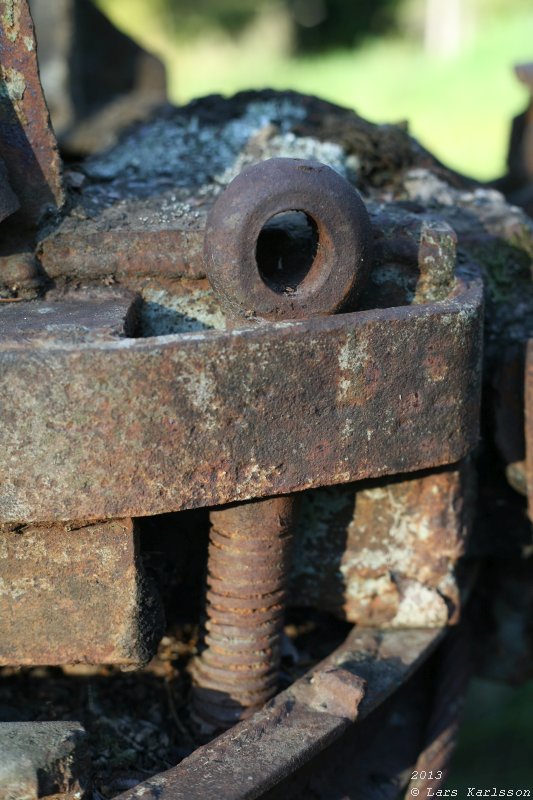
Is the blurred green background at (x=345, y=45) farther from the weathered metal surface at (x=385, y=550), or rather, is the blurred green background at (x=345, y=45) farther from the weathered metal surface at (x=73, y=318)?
the weathered metal surface at (x=73, y=318)

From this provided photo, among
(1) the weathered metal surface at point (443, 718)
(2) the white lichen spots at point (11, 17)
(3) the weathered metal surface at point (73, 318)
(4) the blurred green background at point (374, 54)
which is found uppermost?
(2) the white lichen spots at point (11, 17)

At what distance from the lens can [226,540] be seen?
2254 millimetres

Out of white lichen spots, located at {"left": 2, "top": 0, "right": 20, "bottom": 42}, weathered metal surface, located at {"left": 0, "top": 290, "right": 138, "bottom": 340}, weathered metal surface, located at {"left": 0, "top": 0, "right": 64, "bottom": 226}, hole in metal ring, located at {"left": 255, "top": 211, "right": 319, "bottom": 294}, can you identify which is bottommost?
weathered metal surface, located at {"left": 0, "top": 290, "right": 138, "bottom": 340}

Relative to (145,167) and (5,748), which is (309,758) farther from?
(145,167)

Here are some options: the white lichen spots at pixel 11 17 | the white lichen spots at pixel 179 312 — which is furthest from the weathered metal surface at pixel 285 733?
the white lichen spots at pixel 11 17

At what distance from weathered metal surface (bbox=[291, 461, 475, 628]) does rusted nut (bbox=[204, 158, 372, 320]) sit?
0.61 meters

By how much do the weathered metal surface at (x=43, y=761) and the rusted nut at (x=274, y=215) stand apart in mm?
935

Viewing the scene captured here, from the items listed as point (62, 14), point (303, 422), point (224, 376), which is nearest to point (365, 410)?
point (303, 422)

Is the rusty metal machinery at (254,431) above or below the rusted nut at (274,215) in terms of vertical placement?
below

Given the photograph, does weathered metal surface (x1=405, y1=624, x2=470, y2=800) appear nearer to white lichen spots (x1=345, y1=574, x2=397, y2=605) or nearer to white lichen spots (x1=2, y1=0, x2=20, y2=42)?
white lichen spots (x1=345, y1=574, x2=397, y2=605)

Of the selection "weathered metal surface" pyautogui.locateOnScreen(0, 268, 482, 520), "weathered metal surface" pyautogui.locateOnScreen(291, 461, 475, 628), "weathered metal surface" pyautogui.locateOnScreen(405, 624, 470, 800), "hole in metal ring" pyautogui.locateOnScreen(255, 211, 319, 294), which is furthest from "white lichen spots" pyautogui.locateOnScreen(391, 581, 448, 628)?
"hole in metal ring" pyautogui.locateOnScreen(255, 211, 319, 294)

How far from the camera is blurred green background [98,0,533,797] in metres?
12.3

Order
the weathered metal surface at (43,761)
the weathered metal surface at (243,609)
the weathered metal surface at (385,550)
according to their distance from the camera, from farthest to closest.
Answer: the weathered metal surface at (385,550), the weathered metal surface at (243,609), the weathered metal surface at (43,761)

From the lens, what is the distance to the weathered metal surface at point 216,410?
1877mm
